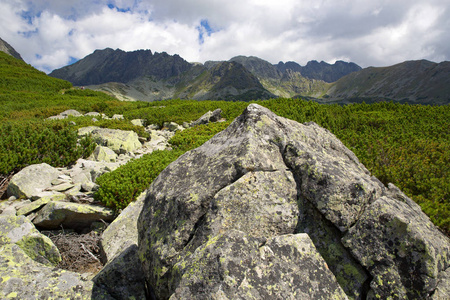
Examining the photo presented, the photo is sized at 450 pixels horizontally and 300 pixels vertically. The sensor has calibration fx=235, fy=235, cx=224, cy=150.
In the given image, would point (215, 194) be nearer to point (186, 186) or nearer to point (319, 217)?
point (186, 186)

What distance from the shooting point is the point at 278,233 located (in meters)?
3.33

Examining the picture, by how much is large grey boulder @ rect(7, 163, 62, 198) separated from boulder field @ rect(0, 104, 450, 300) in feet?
11.6

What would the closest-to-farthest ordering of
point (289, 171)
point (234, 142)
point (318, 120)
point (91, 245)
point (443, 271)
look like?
point (443, 271) < point (289, 171) < point (234, 142) < point (91, 245) < point (318, 120)

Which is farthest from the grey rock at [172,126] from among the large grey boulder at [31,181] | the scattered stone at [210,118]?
the large grey boulder at [31,181]

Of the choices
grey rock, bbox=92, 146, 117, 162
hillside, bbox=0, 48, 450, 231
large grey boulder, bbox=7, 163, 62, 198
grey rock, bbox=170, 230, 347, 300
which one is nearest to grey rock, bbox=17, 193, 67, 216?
large grey boulder, bbox=7, 163, 62, 198

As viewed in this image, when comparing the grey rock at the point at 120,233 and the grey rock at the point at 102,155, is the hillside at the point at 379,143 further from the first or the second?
the grey rock at the point at 120,233

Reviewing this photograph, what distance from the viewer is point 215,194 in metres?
3.58

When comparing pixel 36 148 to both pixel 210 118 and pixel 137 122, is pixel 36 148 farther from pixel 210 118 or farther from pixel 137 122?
pixel 210 118

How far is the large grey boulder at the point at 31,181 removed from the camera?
7.60 meters

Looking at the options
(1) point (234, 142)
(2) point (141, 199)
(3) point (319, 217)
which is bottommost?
(2) point (141, 199)

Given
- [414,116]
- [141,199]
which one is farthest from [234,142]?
[414,116]

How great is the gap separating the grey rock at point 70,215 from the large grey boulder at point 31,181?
1538mm

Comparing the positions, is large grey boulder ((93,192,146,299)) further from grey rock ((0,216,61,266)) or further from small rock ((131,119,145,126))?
small rock ((131,119,145,126))

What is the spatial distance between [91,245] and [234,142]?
15.5ft
